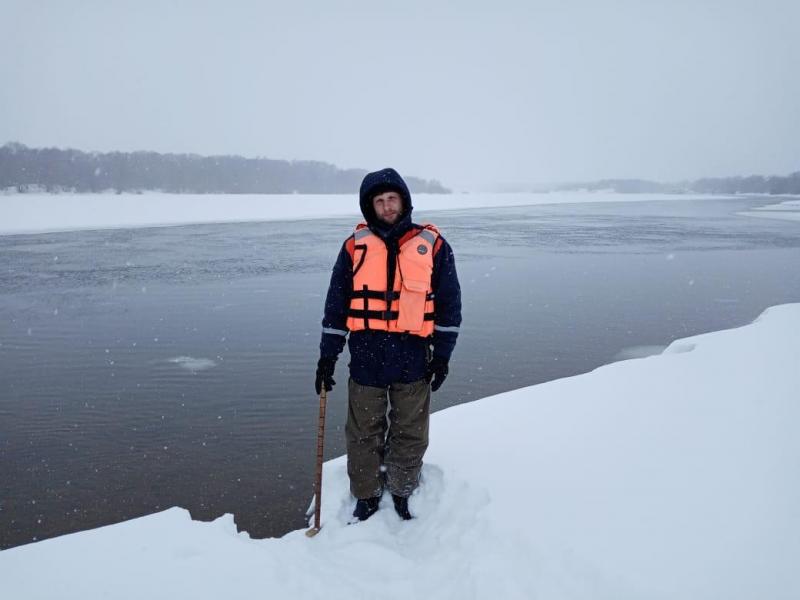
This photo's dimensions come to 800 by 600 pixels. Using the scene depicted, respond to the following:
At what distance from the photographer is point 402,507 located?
3.41m

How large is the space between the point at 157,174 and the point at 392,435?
3436 inches

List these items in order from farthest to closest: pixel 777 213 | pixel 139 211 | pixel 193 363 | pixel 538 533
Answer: pixel 777 213 < pixel 139 211 < pixel 193 363 < pixel 538 533

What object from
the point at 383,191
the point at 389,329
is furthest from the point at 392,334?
the point at 383,191

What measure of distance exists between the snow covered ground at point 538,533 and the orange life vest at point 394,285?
1061 mm

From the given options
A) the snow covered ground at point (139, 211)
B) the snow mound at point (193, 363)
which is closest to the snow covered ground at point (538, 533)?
the snow mound at point (193, 363)

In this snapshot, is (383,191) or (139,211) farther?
(139,211)

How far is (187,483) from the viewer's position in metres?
4.35

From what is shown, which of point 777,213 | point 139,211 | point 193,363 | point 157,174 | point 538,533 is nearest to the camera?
point 538,533

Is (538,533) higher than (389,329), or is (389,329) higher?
(389,329)

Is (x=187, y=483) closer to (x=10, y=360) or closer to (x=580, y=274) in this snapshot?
(x=10, y=360)

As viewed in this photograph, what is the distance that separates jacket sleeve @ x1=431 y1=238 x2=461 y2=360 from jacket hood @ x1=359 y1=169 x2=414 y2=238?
0.30 metres

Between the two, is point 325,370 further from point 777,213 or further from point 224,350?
point 777,213

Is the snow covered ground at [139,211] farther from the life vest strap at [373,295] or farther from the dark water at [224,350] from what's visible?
the life vest strap at [373,295]

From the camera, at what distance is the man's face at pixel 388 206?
10.6 ft
